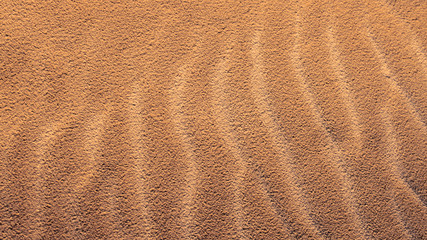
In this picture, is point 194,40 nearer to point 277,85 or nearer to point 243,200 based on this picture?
point 277,85

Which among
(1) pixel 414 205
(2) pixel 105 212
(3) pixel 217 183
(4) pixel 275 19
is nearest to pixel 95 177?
(2) pixel 105 212

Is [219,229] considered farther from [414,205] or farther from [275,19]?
[275,19]

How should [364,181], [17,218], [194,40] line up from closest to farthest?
[17,218]
[364,181]
[194,40]

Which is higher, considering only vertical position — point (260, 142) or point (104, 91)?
point (104, 91)

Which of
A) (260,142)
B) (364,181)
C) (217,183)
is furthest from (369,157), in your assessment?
(217,183)

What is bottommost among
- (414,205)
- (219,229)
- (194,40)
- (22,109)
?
(414,205)

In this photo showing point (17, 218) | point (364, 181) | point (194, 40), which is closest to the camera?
point (17, 218)

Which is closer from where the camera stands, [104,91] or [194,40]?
[104,91]
